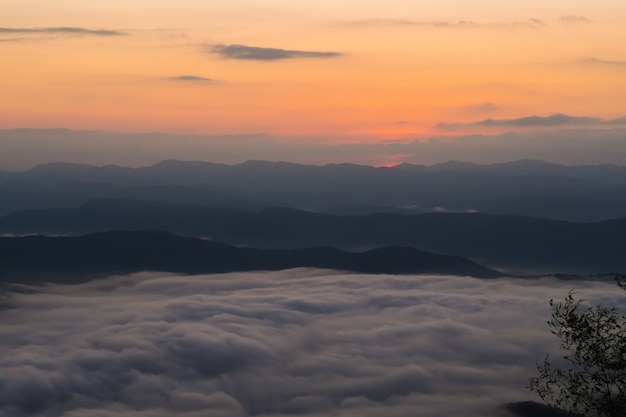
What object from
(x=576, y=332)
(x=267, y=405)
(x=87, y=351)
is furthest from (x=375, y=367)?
(x=576, y=332)

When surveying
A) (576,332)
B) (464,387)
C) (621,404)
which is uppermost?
(576,332)

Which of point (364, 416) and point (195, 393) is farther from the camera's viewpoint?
point (195, 393)

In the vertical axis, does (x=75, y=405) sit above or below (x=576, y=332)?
below

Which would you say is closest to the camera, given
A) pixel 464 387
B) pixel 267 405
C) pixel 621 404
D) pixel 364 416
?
pixel 621 404

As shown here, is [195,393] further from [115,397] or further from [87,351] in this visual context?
[87,351]

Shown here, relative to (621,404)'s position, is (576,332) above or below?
above

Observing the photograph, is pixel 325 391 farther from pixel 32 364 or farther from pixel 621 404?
pixel 621 404

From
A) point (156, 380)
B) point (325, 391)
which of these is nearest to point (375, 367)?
point (325, 391)

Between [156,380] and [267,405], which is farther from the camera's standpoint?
[156,380]

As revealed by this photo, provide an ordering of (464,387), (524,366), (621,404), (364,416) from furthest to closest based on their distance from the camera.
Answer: (524,366) → (464,387) → (364,416) → (621,404)
